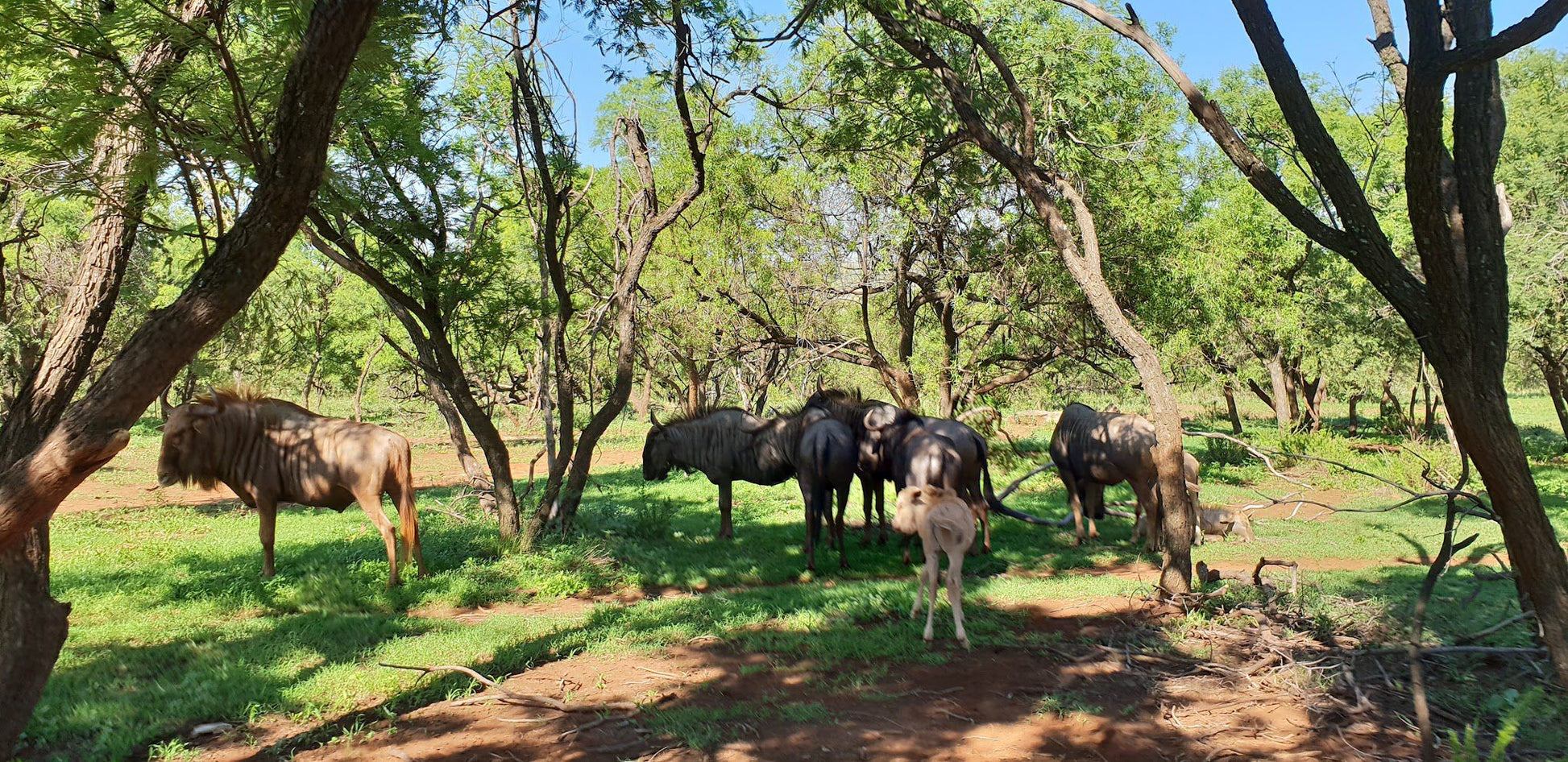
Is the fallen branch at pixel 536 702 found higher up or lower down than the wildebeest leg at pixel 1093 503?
lower down

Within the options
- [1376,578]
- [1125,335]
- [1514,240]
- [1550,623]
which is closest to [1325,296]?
[1514,240]

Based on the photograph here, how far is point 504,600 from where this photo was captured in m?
9.35

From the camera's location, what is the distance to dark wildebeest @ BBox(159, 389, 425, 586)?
9.37 meters

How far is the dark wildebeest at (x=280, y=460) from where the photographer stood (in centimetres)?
937

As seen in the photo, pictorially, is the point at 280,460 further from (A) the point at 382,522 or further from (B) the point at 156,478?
(B) the point at 156,478

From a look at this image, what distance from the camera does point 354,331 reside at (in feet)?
77.9

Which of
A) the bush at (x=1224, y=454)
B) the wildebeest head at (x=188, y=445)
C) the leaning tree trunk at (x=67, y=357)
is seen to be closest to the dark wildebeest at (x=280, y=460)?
the wildebeest head at (x=188, y=445)

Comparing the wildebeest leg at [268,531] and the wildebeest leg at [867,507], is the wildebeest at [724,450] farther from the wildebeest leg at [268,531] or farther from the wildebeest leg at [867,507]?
the wildebeest leg at [268,531]

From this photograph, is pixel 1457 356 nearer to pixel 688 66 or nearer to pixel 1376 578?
pixel 1376 578

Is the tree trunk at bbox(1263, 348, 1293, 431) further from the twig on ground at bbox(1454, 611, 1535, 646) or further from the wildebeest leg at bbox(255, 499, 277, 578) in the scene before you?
the wildebeest leg at bbox(255, 499, 277, 578)

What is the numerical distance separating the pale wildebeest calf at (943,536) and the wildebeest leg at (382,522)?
17.2 ft

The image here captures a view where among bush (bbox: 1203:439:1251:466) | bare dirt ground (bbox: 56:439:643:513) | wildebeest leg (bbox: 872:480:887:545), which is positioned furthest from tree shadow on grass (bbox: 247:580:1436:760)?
bush (bbox: 1203:439:1251:466)

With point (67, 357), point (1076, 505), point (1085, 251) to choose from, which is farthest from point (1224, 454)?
point (67, 357)

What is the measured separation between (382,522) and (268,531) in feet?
3.90
